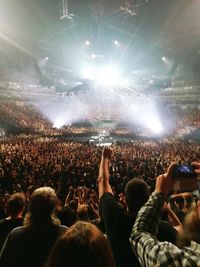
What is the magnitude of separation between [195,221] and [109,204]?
0.87 m

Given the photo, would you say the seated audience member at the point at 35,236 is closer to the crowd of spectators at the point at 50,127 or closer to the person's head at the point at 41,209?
the person's head at the point at 41,209

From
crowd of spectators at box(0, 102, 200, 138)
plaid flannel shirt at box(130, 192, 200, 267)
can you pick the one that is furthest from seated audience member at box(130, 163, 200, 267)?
crowd of spectators at box(0, 102, 200, 138)

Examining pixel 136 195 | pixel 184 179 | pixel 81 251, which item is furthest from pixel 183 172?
pixel 81 251

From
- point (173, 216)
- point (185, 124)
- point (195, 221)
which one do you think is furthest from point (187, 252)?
point (185, 124)

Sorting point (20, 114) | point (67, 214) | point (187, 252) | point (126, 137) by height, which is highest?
point (20, 114)

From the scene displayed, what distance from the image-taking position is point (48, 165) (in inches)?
504

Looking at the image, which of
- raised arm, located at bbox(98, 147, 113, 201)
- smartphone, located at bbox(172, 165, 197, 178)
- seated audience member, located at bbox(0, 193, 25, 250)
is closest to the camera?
smartphone, located at bbox(172, 165, 197, 178)

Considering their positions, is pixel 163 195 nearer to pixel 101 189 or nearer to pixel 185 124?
pixel 101 189

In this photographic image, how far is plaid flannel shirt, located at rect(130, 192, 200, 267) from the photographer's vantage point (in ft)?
4.57

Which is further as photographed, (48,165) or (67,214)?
(48,165)

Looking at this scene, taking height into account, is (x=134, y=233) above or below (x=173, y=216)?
above

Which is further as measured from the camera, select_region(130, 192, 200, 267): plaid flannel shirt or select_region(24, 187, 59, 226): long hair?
select_region(24, 187, 59, 226): long hair

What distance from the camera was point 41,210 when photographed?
2.59 m

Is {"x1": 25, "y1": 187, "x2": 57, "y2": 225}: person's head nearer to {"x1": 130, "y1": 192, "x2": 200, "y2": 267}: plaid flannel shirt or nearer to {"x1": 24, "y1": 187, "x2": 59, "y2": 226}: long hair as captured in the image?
{"x1": 24, "y1": 187, "x2": 59, "y2": 226}: long hair
